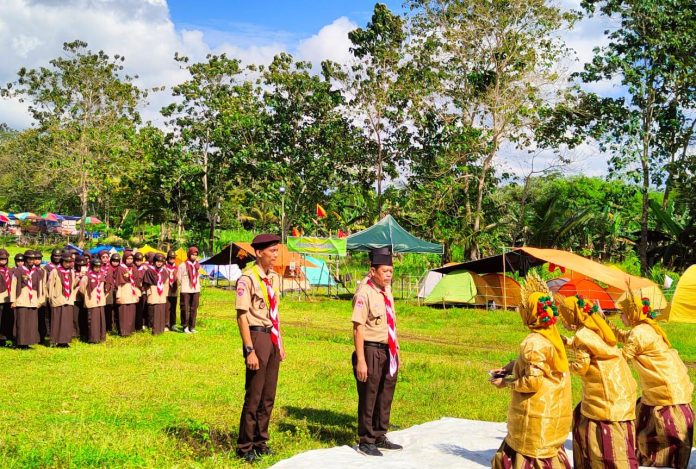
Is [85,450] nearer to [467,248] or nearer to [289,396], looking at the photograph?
[289,396]

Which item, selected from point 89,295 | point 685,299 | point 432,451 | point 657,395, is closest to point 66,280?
point 89,295

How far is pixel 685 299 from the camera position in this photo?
51.8 feet

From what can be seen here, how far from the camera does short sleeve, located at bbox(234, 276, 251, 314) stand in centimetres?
610

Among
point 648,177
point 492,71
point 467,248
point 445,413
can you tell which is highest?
point 492,71

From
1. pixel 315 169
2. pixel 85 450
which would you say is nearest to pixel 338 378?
pixel 85 450

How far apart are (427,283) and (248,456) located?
19.4 metres

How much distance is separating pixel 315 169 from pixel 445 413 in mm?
27164

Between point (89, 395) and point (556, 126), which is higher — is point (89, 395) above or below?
below

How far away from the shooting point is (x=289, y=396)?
9000 mm

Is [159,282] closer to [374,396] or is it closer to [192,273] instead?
[192,273]

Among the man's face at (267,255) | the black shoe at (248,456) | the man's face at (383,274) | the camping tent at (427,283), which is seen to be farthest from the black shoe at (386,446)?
the camping tent at (427,283)

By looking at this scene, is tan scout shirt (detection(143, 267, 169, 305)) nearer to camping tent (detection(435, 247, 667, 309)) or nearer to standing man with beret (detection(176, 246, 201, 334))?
standing man with beret (detection(176, 246, 201, 334))

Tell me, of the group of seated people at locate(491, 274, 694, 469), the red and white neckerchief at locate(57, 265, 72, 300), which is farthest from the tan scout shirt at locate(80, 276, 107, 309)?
the group of seated people at locate(491, 274, 694, 469)

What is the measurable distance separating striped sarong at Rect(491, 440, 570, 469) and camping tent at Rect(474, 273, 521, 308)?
53.3 ft
